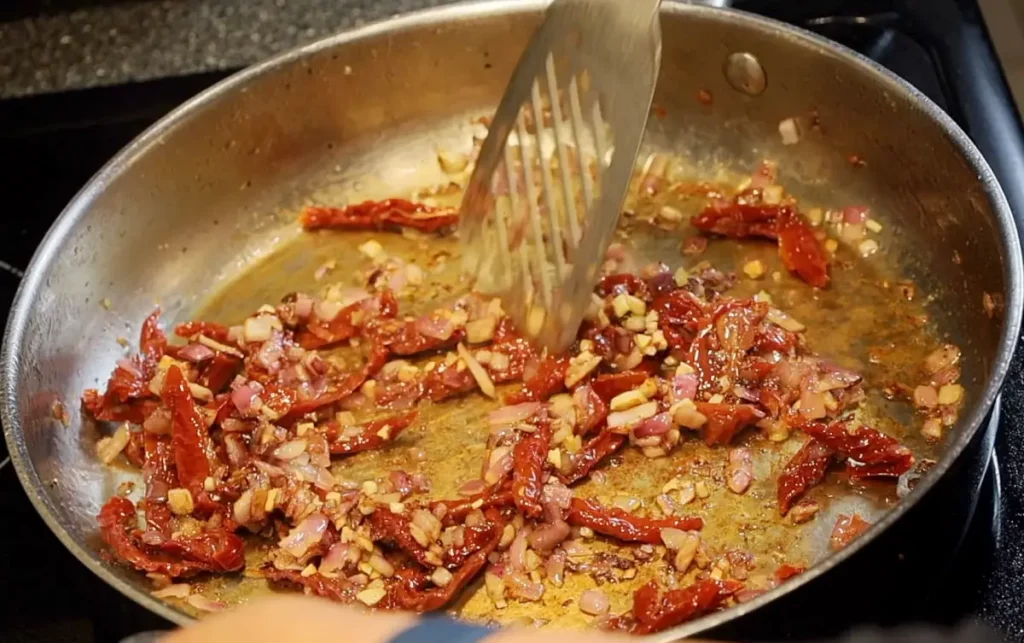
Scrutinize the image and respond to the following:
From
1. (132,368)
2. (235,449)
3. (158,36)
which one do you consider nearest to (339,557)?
(235,449)

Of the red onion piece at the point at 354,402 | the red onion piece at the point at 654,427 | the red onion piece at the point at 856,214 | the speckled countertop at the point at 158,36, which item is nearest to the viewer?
the red onion piece at the point at 654,427

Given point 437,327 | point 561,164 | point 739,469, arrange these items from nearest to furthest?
point 739,469, point 561,164, point 437,327

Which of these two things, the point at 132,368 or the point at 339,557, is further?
the point at 132,368

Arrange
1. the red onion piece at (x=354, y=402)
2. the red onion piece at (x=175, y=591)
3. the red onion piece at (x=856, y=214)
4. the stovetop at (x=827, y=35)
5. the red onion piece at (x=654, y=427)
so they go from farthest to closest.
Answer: the red onion piece at (x=856, y=214) < the red onion piece at (x=354, y=402) < the red onion piece at (x=654, y=427) < the red onion piece at (x=175, y=591) < the stovetop at (x=827, y=35)

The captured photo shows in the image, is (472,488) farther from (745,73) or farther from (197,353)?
(745,73)

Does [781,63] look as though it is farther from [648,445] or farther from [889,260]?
[648,445]

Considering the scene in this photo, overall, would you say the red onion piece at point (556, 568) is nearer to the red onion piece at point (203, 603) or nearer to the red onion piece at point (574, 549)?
the red onion piece at point (574, 549)

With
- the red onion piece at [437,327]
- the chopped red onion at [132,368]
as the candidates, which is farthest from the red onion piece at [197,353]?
the red onion piece at [437,327]
